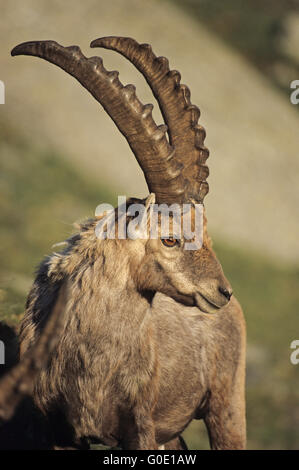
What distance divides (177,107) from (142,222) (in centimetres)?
158

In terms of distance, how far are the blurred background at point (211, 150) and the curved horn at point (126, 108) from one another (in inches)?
117

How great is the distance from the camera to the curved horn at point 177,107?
270 inches

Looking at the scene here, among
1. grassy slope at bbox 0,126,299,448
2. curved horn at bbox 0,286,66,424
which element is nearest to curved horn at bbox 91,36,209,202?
Result: curved horn at bbox 0,286,66,424

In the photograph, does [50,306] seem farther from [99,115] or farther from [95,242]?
[99,115]

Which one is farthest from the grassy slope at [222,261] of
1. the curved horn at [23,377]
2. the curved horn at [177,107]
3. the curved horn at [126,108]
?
the curved horn at [23,377]

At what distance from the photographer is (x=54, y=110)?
1070 inches

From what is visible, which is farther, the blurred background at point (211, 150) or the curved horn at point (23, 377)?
the blurred background at point (211, 150)

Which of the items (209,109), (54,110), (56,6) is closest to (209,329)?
(54,110)

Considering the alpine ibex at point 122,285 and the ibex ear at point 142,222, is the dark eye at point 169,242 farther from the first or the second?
the ibex ear at point 142,222

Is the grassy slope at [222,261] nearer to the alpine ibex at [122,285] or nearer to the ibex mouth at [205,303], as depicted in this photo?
the alpine ibex at [122,285]

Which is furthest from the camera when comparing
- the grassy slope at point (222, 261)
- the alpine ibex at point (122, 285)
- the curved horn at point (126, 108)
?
the grassy slope at point (222, 261)

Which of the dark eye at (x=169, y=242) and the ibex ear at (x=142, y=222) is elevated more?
the ibex ear at (x=142, y=222)

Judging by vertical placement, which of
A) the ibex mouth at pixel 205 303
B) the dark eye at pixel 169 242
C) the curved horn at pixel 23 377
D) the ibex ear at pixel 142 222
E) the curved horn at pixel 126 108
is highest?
the curved horn at pixel 126 108

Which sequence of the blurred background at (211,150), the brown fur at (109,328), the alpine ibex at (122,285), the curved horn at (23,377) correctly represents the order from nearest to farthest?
the curved horn at (23,377) < the alpine ibex at (122,285) < the brown fur at (109,328) < the blurred background at (211,150)
